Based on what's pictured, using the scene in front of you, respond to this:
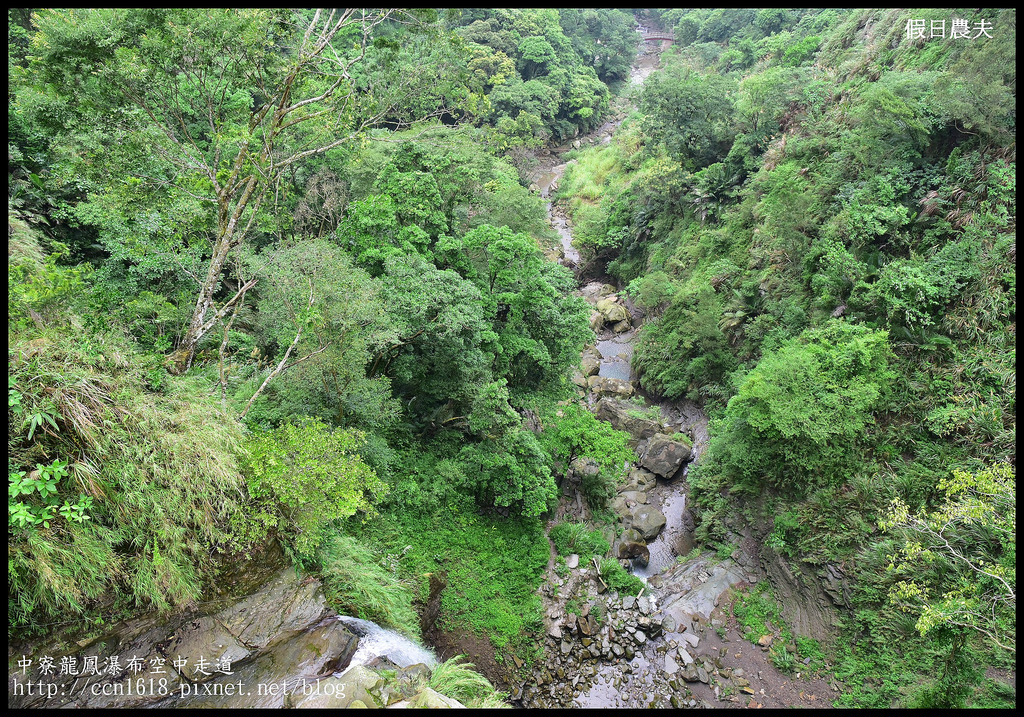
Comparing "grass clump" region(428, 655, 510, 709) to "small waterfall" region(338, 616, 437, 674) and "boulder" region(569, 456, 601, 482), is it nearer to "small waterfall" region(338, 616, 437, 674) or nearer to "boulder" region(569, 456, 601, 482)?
"small waterfall" region(338, 616, 437, 674)

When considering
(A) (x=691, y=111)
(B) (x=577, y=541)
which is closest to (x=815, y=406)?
(B) (x=577, y=541)

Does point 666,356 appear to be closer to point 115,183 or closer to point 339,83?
point 339,83

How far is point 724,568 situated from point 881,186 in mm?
12833

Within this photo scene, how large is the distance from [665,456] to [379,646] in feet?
42.1

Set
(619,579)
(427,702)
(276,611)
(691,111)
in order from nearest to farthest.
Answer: (427,702) → (276,611) → (619,579) → (691,111)

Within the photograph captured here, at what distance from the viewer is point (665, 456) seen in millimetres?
17562

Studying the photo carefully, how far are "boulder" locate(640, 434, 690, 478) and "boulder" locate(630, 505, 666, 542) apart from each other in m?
1.79

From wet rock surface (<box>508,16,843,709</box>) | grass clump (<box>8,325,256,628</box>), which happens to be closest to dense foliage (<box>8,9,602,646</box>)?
grass clump (<box>8,325,256,628</box>)

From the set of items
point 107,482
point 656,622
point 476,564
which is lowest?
point 656,622

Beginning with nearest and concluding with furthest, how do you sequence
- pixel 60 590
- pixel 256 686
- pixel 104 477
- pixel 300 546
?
pixel 60 590
pixel 104 477
pixel 256 686
pixel 300 546

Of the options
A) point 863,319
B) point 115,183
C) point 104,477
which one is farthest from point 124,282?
point 863,319

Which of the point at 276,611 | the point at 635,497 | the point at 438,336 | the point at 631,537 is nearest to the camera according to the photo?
the point at 276,611

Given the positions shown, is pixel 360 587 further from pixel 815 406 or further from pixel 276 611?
pixel 815 406

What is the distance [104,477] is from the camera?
217 inches
